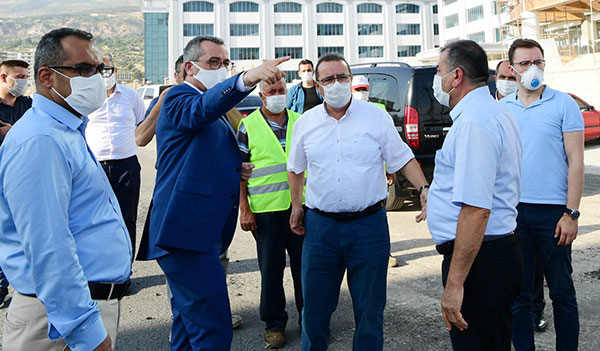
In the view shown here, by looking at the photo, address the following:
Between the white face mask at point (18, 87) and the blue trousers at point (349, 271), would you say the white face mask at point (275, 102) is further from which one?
the white face mask at point (18, 87)

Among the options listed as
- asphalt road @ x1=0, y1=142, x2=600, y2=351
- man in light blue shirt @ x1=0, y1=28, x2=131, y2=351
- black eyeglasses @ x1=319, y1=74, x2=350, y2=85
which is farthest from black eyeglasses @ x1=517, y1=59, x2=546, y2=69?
man in light blue shirt @ x1=0, y1=28, x2=131, y2=351

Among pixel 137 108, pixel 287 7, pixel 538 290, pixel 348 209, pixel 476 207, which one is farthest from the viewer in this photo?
pixel 287 7

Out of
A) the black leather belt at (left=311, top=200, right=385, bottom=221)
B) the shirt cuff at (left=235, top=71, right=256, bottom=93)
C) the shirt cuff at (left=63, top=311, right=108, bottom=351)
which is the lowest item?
the shirt cuff at (left=63, top=311, right=108, bottom=351)

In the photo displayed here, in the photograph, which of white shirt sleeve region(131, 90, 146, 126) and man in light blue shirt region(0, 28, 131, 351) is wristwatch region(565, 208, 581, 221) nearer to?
man in light blue shirt region(0, 28, 131, 351)

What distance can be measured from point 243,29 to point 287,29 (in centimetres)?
665

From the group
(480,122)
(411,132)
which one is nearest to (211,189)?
(480,122)

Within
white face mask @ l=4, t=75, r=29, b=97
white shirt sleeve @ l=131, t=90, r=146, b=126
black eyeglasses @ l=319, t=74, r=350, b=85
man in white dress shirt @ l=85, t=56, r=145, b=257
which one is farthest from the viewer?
white shirt sleeve @ l=131, t=90, r=146, b=126

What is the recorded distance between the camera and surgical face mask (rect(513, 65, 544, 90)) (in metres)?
3.73

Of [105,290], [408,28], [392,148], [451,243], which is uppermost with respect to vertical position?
[408,28]

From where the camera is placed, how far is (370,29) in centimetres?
8281

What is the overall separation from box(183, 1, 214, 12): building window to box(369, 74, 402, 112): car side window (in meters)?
72.4

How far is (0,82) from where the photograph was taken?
17.0ft

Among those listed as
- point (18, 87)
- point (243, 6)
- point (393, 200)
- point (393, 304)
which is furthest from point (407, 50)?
point (393, 304)

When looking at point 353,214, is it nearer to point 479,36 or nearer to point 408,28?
point 479,36
